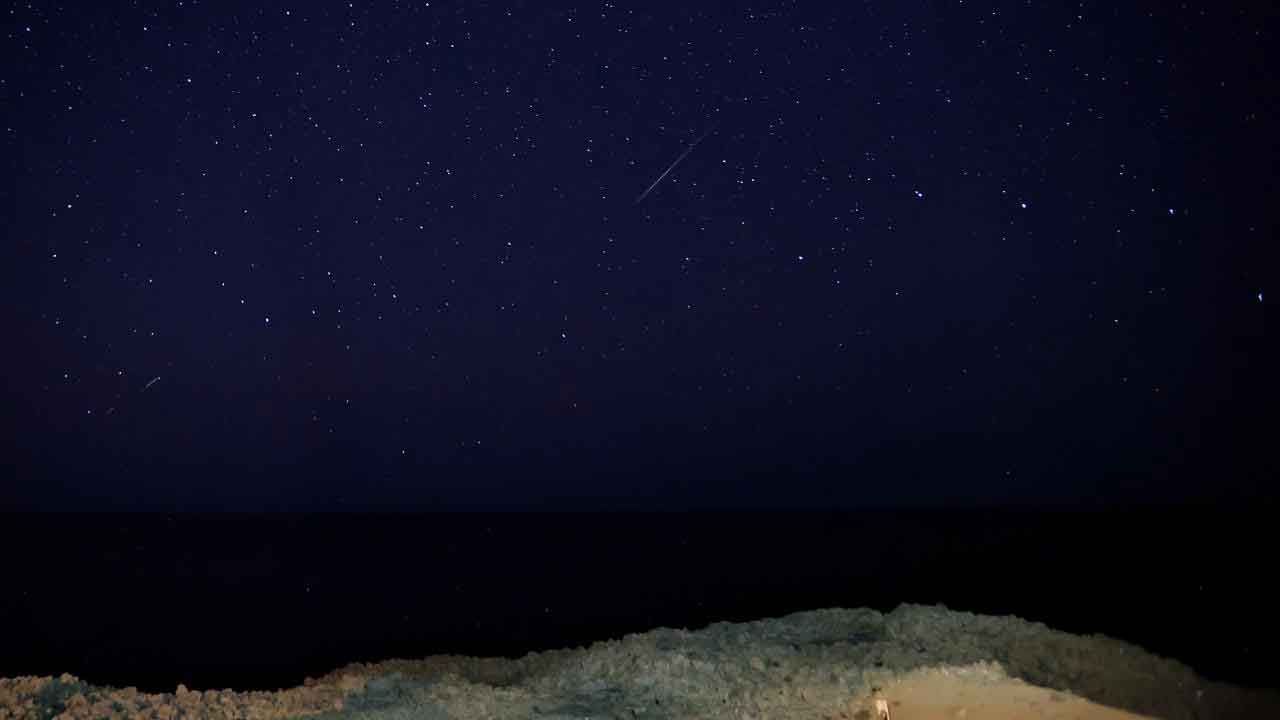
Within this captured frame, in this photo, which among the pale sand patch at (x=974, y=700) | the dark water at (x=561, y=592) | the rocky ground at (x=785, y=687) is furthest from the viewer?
the dark water at (x=561, y=592)

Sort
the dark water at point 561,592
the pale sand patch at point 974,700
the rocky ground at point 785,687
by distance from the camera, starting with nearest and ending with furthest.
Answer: the pale sand patch at point 974,700 → the rocky ground at point 785,687 → the dark water at point 561,592

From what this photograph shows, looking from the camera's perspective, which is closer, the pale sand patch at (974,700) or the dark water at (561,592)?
the pale sand patch at (974,700)

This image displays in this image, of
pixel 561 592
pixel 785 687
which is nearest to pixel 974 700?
pixel 785 687

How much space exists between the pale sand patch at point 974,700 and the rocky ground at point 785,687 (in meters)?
0.02

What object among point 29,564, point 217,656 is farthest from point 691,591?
point 29,564

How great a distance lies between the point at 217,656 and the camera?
55.8 ft

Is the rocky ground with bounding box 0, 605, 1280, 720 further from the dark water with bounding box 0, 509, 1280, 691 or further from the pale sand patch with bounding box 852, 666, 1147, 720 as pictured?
the dark water with bounding box 0, 509, 1280, 691

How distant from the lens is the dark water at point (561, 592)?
1548 centimetres

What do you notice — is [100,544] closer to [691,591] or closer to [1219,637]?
[691,591]

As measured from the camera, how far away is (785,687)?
8.24 meters

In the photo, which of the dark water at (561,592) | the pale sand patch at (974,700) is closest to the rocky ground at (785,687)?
the pale sand patch at (974,700)

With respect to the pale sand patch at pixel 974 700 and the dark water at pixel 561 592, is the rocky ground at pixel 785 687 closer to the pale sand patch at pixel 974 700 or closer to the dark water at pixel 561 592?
the pale sand patch at pixel 974 700

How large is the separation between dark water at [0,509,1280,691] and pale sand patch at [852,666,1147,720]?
119 inches

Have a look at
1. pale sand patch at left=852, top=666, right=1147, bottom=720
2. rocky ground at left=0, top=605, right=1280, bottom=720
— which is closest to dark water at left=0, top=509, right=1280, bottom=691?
rocky ground at left=0, top=605, right=1280, bottom=720
